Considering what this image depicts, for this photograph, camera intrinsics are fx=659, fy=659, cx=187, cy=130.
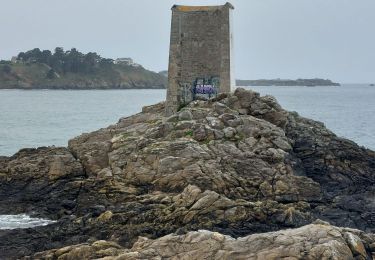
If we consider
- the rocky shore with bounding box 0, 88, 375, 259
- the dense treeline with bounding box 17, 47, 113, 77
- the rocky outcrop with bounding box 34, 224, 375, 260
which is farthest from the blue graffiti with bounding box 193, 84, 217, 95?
the dense treeline with bounding box 17, 47, 113, 77

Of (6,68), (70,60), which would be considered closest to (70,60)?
(70,60)

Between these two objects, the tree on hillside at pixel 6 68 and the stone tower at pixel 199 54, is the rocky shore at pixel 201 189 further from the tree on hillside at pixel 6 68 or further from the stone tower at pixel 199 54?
the tree on hillside at pixel 6 68

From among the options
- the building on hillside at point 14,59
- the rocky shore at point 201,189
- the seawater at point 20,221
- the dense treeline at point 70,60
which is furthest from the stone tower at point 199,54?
the building on hillside at point 14,59

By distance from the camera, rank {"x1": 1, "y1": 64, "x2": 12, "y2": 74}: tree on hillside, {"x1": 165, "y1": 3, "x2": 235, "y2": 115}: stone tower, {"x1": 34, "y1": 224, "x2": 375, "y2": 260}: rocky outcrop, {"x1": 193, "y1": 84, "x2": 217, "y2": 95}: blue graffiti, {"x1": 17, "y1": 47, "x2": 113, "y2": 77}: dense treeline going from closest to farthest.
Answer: {"x1": 34, "y1": 224, "x2": 375, "y2": 260}: rocky outcrop, {"x1": 165, "y1": 3, "x2": 235, "y2": 115}: stone tower, {"x1": 193, "y1": 84, "x2": 217, "y2": 95}: blue graffiti, {"x1": 1, "y1": 64, "x2": 12, "y2": 74}: tree on hillside, {"x1": 17, "y1": 47, "x2": 113, "y2": 77}: dense treeline

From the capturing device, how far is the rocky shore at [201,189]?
58.2 ft

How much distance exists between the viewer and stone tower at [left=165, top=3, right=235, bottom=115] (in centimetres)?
3350

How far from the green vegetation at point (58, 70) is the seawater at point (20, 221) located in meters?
140

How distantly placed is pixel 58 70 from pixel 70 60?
570 centimetres

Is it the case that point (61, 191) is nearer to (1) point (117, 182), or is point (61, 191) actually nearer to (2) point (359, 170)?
(1) point (117, 182)

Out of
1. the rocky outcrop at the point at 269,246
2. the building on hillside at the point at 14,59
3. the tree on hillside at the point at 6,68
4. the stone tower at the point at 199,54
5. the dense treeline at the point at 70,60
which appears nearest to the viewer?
the rocky outcrop at the point at 269,246

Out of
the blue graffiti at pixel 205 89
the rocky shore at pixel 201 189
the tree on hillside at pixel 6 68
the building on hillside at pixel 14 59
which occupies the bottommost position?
the rocky shore at pixel 201 189

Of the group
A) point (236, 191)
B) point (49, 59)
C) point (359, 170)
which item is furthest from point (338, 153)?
point (49, 59)

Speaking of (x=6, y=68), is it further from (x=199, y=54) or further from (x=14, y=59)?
(x=199, y=54)

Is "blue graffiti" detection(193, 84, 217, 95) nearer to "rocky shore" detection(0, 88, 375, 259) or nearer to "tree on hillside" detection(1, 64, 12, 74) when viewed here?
"rocky shore" detection(0, 88, 375, 259)
